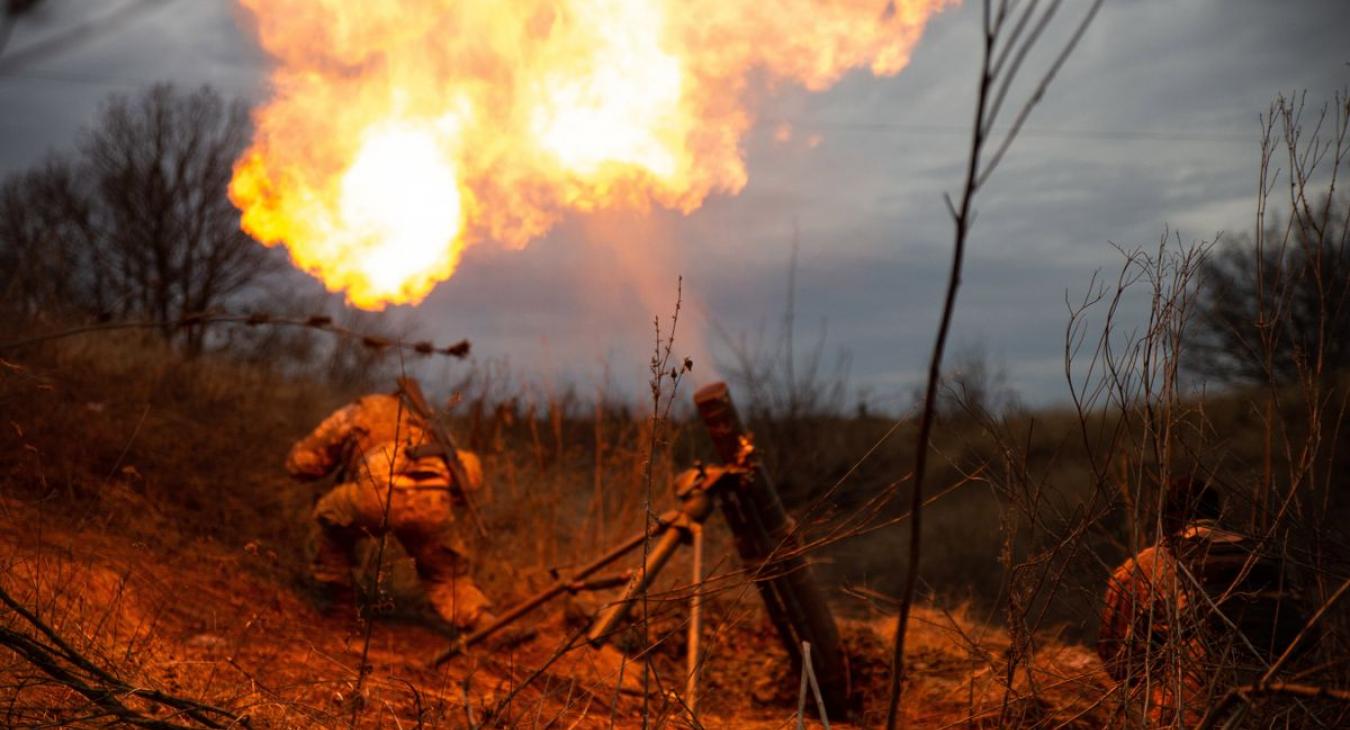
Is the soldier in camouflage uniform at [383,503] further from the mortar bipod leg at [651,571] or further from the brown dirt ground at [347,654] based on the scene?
the mortar bipod leg at [651,571]

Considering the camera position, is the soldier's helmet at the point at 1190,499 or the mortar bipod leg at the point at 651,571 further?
the mortar bipod leg at the point at 651,571

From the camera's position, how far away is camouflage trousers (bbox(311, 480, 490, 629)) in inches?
232

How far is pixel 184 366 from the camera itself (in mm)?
11695

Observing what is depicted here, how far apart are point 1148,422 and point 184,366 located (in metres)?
11.1

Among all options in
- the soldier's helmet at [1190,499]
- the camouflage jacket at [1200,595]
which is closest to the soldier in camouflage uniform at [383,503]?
the camouflage jacket at [1200,595]

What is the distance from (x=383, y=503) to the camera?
229 inches

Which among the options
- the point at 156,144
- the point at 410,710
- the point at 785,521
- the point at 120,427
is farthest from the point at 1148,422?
the point at 156,144

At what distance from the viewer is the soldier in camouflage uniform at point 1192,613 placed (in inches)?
111

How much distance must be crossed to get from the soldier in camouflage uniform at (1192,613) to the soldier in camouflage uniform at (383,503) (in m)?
3.59

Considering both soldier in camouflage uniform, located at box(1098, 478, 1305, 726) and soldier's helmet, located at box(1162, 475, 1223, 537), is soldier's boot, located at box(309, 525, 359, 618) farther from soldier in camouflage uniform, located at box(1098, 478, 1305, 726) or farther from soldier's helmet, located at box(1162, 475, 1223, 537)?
soldier's helmet, located at box(1162, 475, 1223, 537)

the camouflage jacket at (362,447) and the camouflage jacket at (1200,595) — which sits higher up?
the camouflage jacket at (362,447)

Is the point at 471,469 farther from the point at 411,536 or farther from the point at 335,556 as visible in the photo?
the point at 335,556

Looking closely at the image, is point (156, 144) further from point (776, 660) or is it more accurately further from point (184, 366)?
point (776, 660)

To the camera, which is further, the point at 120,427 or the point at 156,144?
the point at 156,144
